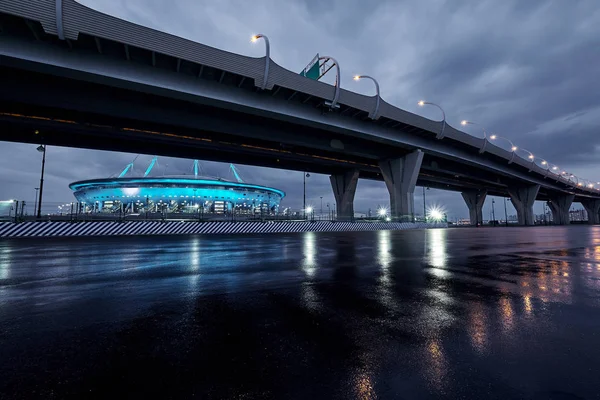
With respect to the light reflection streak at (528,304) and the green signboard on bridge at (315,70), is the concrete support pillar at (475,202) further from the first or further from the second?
the light reflection streak at (528,304)

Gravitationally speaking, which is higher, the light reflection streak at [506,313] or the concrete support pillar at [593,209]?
the concrete support pillar at [593,209]

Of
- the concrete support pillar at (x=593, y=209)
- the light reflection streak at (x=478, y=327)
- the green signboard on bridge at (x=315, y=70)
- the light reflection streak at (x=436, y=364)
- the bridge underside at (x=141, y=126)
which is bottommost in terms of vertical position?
the light reflection streak at (x=478, y=327)

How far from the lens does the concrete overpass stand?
15.2 metres

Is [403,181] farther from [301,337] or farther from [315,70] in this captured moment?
[301,337]

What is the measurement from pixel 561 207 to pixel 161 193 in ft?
419

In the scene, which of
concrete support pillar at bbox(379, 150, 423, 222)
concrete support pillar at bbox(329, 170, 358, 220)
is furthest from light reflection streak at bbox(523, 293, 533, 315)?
concrete support pillar at bbox(329, 170, 358, 220)

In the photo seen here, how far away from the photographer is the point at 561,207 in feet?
263

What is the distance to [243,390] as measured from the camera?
5.96 ft

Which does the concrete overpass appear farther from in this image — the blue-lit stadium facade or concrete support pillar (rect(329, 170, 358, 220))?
the blue-lit stadium facade

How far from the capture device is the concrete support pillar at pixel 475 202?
7162 centimetres

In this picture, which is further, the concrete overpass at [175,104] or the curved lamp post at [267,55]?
the curved lamp post at [267,55]

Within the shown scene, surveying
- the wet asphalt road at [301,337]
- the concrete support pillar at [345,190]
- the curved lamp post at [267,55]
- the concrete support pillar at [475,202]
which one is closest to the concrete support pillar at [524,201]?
the concrete support pillar at [475,202]

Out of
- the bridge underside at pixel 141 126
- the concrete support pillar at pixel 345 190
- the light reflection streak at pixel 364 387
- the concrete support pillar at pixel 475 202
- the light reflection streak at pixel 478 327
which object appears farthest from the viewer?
the concrete support pillar at pixel 475 202

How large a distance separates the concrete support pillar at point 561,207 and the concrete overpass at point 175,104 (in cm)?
6059
